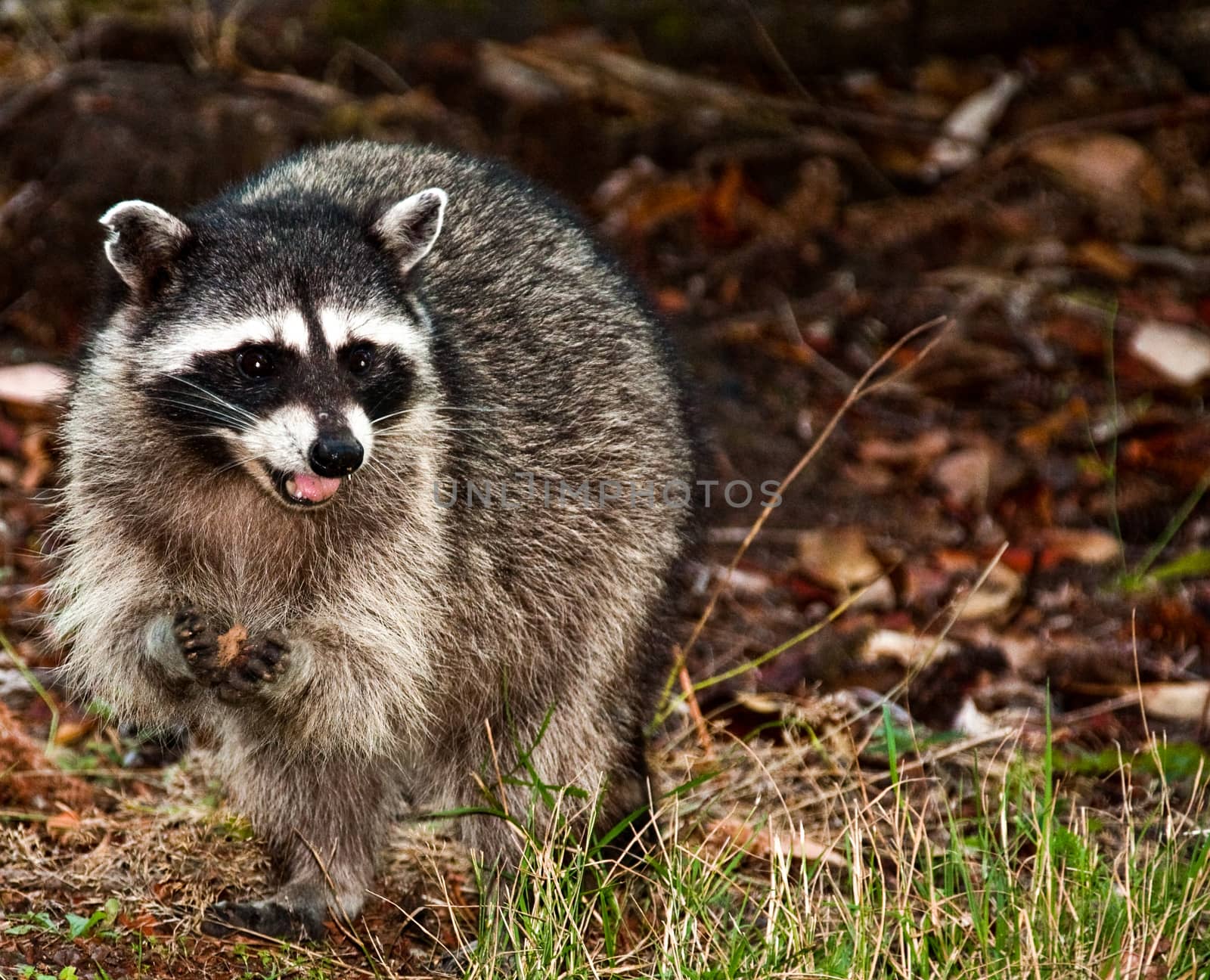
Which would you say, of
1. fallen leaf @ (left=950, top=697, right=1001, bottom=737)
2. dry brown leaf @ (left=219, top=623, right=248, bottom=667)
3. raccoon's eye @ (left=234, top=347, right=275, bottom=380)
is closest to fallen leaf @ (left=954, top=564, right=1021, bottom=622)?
fallen leaf @ (left=950, top=697, right=1001, bottom=737)

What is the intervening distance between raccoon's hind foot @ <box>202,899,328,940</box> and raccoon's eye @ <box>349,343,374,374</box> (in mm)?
1431

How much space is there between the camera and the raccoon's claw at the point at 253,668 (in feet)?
12.1

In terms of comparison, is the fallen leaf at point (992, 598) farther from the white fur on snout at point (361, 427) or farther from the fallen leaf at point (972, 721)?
the white fur on snout at point (361, 427)

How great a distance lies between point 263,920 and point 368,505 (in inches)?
44.1

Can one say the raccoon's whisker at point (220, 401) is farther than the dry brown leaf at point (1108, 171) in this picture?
No

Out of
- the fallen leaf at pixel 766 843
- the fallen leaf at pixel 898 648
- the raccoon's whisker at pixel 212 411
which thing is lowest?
the fallen leaf at pixel 898 648

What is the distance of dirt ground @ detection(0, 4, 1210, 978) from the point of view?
14.3ft

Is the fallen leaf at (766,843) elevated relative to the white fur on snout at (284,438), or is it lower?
lower

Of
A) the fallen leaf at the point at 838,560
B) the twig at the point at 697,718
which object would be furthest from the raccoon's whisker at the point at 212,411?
the fallen leaf at the point at 838,560

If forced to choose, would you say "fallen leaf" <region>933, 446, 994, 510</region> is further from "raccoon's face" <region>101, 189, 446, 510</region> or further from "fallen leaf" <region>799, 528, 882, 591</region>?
"raccoon's face" <region>101, 189, 446, 510</region>

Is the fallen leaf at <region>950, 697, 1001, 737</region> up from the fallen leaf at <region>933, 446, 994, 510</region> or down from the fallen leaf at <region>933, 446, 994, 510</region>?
up

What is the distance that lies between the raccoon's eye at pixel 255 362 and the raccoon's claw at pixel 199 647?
63cm

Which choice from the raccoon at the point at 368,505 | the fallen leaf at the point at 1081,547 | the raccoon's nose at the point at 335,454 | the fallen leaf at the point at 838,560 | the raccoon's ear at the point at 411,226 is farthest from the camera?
the fallen leaf at the point at 1081,547

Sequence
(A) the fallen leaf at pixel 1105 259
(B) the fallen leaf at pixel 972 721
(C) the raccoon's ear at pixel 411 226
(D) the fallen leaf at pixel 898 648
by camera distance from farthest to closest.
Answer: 1. (A) the fallen leaf at pixel 1105 259
2. (D) the fallen leaf at pixel 898 648
3. (B) the fallen leaf at pixel 972 721
4. (C) the raccoon's ear at pixel 411 226
